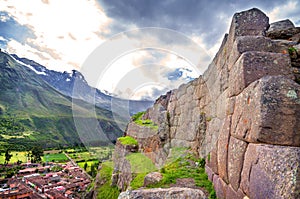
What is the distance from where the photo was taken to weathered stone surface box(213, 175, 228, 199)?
155 inches

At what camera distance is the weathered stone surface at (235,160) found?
10.7ft

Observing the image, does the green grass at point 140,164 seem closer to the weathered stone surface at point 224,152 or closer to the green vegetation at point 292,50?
the weathered stone surface at point 224,152

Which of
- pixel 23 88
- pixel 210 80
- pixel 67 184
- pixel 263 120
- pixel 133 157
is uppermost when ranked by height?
pixel 23 88

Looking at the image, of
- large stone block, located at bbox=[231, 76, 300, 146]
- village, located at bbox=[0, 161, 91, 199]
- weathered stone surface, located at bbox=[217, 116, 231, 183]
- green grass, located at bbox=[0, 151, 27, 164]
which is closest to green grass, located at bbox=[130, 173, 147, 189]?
weathered stone surface, located at bbox=[217, 116, 231, 183]

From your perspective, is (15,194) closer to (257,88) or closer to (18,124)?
(257,88)

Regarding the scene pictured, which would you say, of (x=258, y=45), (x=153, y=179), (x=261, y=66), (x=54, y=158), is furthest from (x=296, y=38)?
(x=54, y=158)

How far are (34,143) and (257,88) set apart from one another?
109224 mm

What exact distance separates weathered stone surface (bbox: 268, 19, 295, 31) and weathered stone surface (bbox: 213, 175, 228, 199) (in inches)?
139

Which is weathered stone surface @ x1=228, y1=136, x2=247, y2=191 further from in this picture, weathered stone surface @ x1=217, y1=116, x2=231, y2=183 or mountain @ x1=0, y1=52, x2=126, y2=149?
mountain @ x1=0, y1=52, x2=126, y2=149

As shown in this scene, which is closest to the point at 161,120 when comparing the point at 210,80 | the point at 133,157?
the point at 133,157

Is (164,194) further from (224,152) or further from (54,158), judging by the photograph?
(54,158)

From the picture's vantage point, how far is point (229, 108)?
168 inches

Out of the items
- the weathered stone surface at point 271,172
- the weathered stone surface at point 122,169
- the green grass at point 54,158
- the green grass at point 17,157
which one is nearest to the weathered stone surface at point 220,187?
the weathered stone surface at point 271,172

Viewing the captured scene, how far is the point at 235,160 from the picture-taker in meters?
3.47
